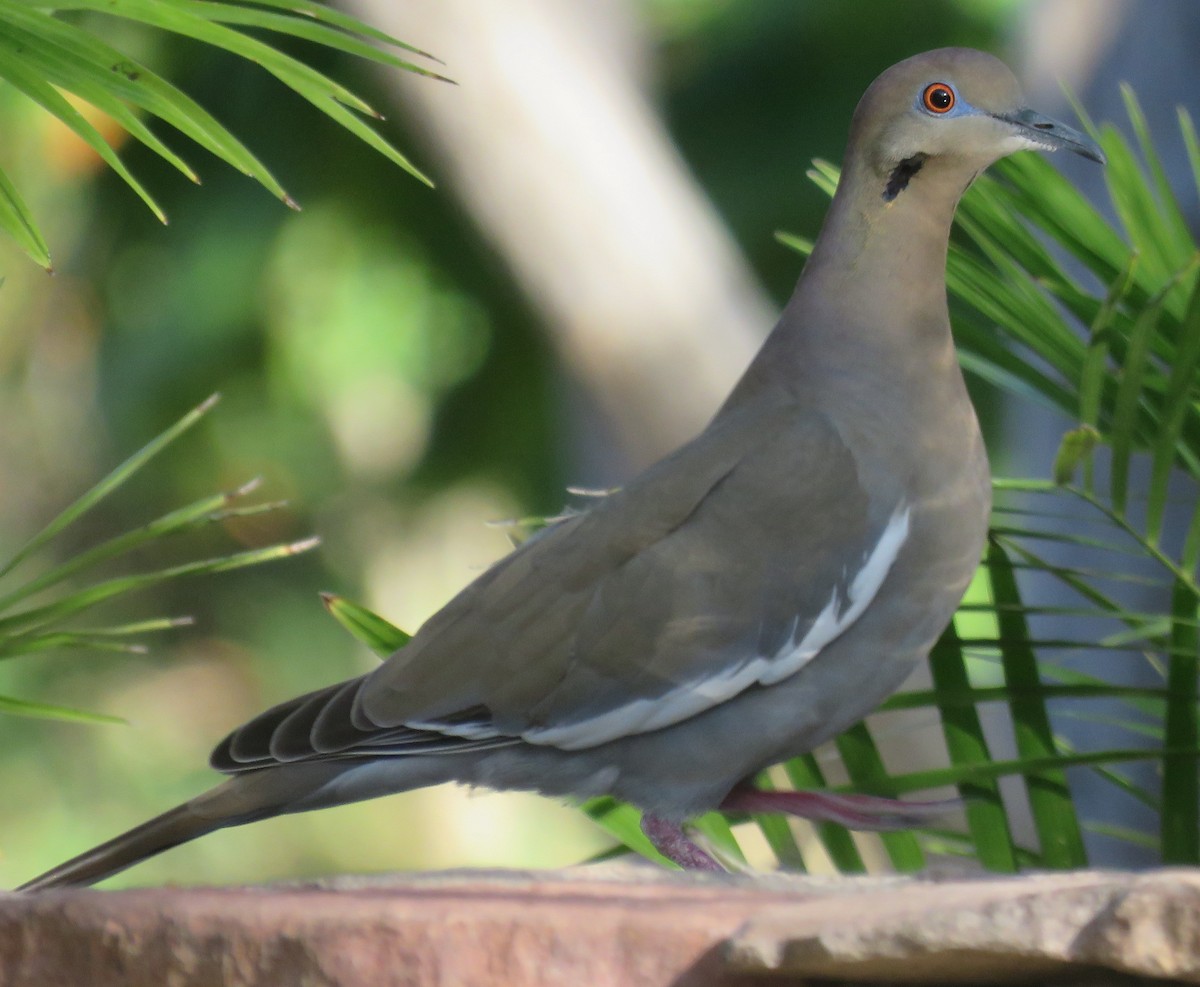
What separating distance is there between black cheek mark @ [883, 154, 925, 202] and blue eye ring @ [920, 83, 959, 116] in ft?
0.17

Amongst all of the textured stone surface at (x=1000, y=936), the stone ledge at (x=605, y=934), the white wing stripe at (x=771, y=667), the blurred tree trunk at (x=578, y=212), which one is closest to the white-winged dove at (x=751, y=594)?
the white wing stripe at (x=771, y=667)

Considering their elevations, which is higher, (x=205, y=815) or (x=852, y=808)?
(x=205, y=815)

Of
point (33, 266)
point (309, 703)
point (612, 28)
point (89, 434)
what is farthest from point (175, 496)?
point (309, 703)

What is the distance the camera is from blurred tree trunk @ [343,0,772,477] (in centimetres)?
426

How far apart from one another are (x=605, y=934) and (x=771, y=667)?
663mm

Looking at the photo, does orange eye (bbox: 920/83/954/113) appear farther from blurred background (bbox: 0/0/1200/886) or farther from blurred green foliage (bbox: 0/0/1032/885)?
blurred green foliage (bbox: 0/0/1032/885)

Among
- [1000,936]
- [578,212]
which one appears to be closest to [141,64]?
[1000,936]

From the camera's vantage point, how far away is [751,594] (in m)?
1.68

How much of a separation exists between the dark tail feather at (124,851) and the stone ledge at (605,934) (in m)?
0.36

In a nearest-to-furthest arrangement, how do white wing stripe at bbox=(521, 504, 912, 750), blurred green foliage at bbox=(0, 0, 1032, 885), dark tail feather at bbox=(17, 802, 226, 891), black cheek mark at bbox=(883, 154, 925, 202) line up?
dark tail feather at bbox=(17, 802, 226, 891)
white wing stripe at bbox=(521, 504, 912, 750)
black cheek mark at bbox=(883, 154, 925, 202)
blurred green foliage at bbox=(0, 0, 1032, 885)

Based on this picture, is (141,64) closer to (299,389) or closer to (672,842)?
(672,842)

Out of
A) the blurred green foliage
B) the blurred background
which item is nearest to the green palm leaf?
the blurred background

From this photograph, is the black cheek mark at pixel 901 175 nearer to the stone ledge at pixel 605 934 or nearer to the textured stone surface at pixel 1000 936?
the stone ledge at pixel 605 934

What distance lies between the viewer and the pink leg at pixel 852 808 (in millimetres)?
1643
